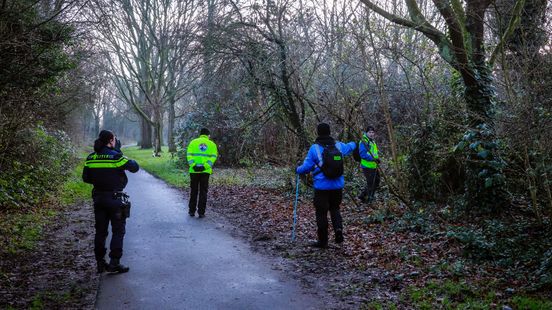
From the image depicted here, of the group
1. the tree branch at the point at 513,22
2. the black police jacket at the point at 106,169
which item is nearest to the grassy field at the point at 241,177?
the tree branch at the point at 513,22

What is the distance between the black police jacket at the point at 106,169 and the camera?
708cm

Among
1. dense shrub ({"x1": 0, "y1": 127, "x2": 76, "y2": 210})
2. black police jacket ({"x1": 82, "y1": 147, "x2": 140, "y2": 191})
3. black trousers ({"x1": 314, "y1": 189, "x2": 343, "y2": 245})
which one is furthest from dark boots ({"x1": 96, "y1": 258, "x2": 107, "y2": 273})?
dense shrub ({"x1": 0, "y1": 127, "x2": 76, "y2": 210})

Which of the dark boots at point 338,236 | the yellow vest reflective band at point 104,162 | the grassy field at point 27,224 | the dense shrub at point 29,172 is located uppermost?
the yellow vest reflective band at point 104,162

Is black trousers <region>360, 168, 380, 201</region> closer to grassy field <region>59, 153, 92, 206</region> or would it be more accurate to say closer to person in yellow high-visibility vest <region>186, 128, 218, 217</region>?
person in yellow high-visibility vest <region>186, 128, 218, 217</region>

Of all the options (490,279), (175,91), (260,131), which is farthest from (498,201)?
(175,91)

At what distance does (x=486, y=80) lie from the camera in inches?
368

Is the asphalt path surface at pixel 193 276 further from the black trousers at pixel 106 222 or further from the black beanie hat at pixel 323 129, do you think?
the black beanie hat at pixel 323 129

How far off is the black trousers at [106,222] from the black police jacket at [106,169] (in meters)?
0.15

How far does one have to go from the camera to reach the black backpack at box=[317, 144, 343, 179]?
8.14 metres

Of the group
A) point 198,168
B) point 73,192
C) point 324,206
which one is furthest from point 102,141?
point 73,192

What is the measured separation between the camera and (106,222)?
23.5 ft

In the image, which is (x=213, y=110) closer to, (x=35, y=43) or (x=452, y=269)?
(x=35, y=43)

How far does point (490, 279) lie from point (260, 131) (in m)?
11.2

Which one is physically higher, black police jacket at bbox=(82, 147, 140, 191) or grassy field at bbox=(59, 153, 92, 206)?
black police jacket at bbox=(82, 147, 140, 191)
